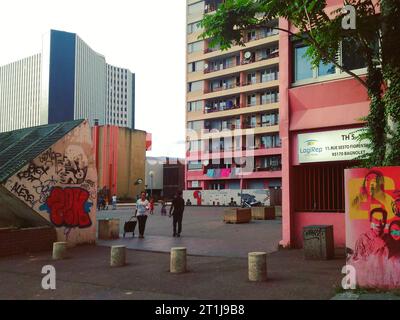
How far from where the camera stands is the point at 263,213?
2573cm

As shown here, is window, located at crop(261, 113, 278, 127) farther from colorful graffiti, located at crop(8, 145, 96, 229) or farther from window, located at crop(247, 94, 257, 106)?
colorful graffiti, located at crop(8, 145, 96, 229)

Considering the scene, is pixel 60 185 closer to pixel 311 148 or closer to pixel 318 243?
pixel 311 148

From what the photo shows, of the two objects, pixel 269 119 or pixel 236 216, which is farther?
pixel 269 119

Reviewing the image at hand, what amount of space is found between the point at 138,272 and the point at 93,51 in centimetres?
13367

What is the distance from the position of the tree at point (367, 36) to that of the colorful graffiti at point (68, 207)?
23.7 feet

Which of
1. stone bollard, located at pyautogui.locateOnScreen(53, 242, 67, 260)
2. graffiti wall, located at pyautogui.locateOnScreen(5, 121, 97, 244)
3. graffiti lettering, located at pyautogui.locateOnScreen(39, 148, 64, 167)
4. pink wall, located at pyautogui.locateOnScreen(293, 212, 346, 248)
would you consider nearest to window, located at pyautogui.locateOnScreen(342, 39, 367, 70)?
pink wall, located at pyautogui.locateOnScreen(293, 212, 346, 248)

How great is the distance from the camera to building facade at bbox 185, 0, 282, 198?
5188 centimetres

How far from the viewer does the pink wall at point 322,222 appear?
474 inches

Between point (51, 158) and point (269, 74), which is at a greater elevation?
point (269, 74)

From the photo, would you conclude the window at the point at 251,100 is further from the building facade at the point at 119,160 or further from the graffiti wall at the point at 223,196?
the building facade at the point at 119,160

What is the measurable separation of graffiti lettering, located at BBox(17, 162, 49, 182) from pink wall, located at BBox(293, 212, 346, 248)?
779cm

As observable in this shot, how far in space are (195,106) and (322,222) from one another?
159 ft

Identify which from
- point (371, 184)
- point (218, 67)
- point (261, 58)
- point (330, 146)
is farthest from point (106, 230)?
point (218, 67)
